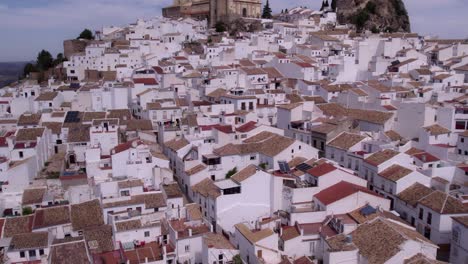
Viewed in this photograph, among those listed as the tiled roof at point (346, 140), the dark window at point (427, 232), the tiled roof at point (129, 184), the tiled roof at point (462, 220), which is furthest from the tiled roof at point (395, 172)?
the tiled roof at point (129, 184)

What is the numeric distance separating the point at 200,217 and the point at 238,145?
6.58 m

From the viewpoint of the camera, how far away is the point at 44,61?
57.5 metres

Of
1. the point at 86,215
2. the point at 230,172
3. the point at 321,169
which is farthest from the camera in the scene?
the point at 230,172

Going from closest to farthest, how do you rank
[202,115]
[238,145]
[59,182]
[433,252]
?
[433,252], [59,182], [238,145], [202,115]

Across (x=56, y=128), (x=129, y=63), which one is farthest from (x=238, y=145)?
(x=129, y=63)

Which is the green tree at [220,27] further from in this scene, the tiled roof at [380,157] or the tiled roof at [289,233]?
the tiled roof at [289,233]

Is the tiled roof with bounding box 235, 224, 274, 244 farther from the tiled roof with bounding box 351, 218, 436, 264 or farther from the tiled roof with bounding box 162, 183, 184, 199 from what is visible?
the tiled roof with bounding box 162, 183, 184, 199

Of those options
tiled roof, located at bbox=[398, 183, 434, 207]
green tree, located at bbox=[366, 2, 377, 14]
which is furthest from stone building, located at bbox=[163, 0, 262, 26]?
tiled roof, located at bbox=[398, 183, 434, 207]

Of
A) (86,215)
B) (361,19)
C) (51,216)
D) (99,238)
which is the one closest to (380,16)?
(361,19)

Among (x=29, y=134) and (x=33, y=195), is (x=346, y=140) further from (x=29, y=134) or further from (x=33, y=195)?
(x=29, y=134)

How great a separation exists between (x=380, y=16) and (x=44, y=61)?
54271 millimetres

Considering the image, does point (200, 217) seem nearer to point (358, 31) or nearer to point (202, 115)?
point (202, 115)

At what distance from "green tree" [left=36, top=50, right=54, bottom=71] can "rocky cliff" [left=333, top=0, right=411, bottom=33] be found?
4918cm

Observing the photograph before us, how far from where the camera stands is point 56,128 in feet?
101
